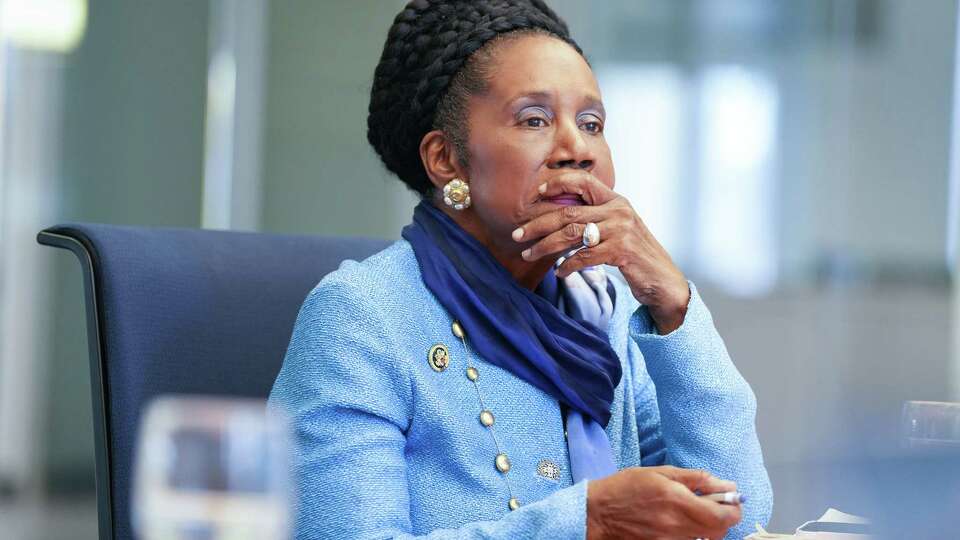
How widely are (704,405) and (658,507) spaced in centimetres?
29

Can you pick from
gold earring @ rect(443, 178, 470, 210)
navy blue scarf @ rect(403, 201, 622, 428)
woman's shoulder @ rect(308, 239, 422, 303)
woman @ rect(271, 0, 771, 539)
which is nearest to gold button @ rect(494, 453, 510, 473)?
woman @ rect(271, 0, 771, 539)

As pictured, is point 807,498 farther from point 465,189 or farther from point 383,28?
point 465,189

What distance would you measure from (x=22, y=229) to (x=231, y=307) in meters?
2.71

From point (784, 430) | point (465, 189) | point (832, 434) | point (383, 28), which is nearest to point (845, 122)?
point (784, 430)

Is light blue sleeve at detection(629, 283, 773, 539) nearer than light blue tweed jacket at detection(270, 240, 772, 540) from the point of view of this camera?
No

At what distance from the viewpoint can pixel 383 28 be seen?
4316mm

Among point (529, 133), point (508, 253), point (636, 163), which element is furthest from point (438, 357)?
point (636, 163)

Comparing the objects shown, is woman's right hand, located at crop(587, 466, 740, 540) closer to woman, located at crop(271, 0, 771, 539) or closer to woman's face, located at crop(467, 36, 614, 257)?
woman, located at crop(271, 0, 771, 539)

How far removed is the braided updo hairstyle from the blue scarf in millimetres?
114

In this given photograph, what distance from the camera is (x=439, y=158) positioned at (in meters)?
1.58

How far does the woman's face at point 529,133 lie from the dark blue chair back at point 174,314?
1.16 ft

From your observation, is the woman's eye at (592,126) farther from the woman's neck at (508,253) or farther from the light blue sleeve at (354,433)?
the light blue sleeve at (354,433)

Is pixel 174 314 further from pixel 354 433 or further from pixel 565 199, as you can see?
pixel 565 199

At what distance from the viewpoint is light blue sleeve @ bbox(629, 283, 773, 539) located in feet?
4.71
